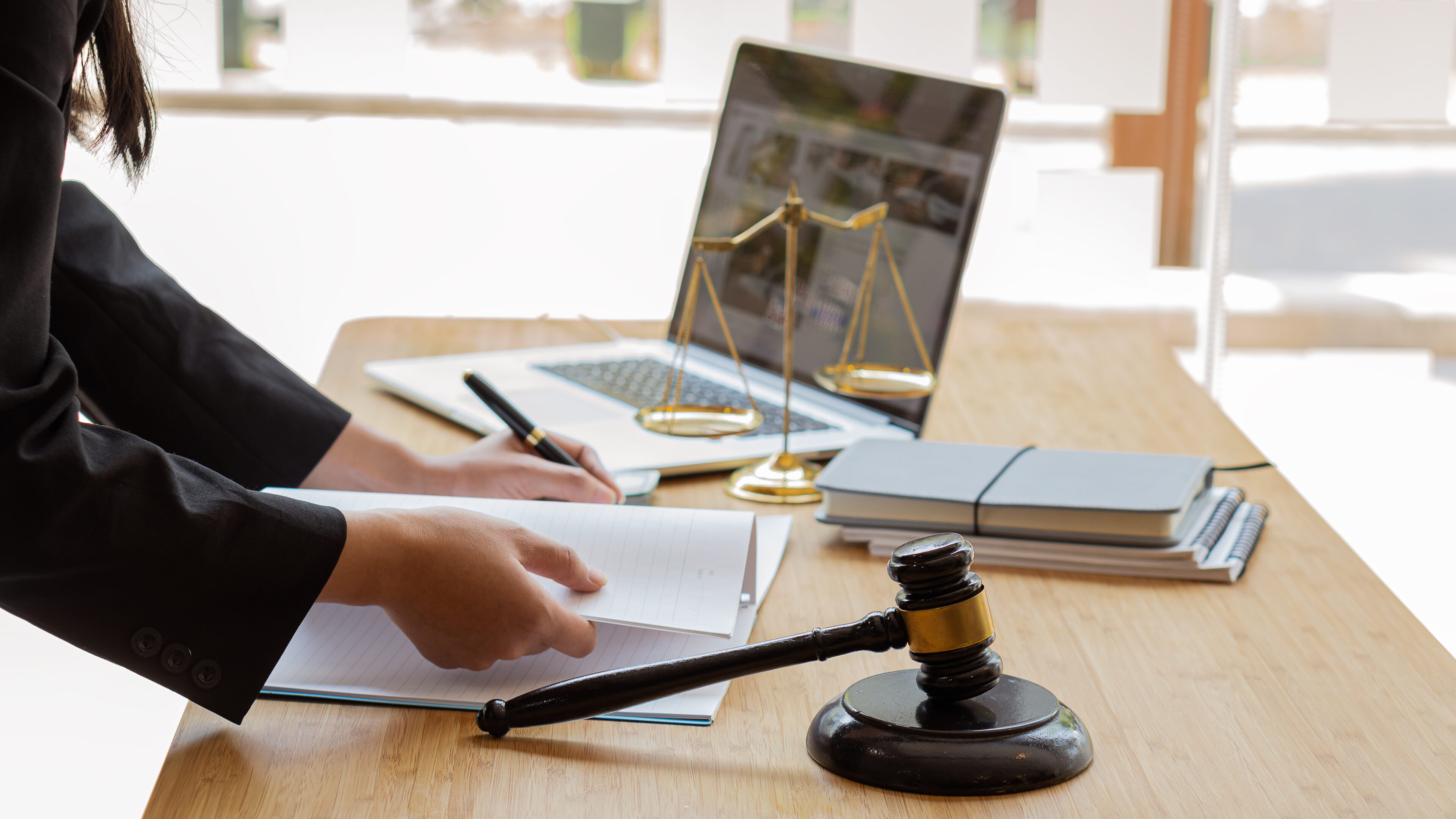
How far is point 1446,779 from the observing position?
0.59 m

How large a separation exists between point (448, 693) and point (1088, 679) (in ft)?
1.13

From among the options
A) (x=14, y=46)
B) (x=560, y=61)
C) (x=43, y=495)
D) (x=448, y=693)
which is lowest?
(x=448, y=693)

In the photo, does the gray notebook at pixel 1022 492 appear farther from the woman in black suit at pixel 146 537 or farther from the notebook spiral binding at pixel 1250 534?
Result: the woman in black suit at pixel 146 537

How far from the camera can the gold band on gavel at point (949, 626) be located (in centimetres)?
60

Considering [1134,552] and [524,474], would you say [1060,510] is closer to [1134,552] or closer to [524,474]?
[1134,552]

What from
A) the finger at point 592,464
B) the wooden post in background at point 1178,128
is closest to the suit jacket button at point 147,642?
the finger at point 592,464

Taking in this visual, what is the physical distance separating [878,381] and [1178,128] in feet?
5.39

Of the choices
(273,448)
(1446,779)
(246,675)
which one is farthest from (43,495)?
(1446,779)

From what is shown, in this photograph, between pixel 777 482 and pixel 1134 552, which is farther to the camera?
pixel 777 482

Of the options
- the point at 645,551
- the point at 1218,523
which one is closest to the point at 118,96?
the point at 645,551

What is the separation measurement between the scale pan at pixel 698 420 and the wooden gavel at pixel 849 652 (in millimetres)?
381

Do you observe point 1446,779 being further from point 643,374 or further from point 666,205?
point 666,205

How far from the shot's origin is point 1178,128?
2.46 meters

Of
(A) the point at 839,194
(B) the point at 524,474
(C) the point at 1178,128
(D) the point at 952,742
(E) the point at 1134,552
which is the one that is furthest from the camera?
(C) the point at 1178,128
